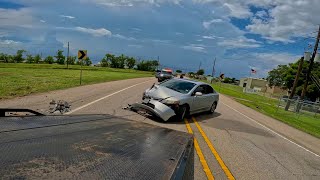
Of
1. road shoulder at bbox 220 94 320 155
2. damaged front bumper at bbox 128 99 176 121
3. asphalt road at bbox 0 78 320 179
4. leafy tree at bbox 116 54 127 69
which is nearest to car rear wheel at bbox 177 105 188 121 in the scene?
asphalt road at bbox 0 78 320 179

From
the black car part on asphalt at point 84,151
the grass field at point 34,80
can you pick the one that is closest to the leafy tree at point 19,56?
the grass field at point 34,80

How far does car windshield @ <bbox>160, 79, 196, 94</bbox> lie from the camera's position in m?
12.6

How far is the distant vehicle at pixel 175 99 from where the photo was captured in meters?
10.8

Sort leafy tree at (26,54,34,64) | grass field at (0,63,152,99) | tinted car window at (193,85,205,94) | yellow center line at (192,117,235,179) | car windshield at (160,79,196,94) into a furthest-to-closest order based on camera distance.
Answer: leafy tree at (26,54,34,64) → grass field at (0,63,152,99) → tinted car window at (193,85,205,94) → car windshield at (160,79,196,94) → yellow center line at (192,117,235,179)

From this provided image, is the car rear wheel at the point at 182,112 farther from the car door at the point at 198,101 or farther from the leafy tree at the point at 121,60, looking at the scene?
the leafy tree at the point at 121,60

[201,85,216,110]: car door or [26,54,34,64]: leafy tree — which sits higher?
[201,85,216,110]: car door

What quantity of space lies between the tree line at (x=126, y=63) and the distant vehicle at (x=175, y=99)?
271 feet

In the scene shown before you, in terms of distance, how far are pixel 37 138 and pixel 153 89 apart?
29.9 feet

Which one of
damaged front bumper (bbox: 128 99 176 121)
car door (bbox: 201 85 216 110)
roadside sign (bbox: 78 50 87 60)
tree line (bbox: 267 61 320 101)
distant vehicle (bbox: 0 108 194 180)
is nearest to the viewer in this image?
distant vehicle (bbox: 0 108 194 180)

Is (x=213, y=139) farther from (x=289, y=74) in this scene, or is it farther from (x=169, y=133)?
(x=289, y=74)

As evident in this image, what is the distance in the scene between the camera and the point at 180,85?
13000 millimetres

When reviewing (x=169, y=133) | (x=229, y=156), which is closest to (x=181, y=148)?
(x=169, y=133)

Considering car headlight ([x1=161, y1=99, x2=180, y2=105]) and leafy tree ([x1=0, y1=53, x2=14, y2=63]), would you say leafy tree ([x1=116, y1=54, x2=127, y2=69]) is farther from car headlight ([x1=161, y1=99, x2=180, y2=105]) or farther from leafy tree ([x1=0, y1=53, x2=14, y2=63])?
car headlight ([x1=161, y1=99, x2=180, y2=105])

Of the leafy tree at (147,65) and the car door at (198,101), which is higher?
the car door at (198,101)
